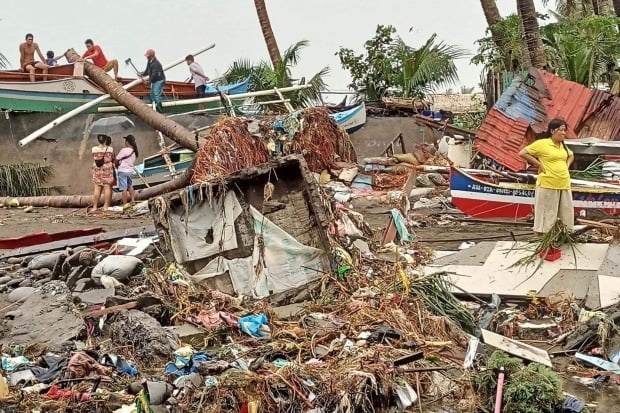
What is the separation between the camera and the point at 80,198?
634 inches

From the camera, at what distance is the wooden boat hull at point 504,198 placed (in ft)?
34.4

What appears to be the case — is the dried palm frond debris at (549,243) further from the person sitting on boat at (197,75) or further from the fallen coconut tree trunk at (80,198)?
the person sitting on boat at (197,75)

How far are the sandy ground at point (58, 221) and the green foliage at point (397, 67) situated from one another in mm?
9043

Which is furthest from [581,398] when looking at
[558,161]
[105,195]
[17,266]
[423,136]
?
[423,136]

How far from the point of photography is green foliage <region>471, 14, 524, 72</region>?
1631 centimetres

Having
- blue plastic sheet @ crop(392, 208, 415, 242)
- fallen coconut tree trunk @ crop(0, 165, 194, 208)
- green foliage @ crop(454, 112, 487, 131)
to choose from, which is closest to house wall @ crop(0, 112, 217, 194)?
fallen coconut tree trunk @ crop(0, 165, 194, 208)

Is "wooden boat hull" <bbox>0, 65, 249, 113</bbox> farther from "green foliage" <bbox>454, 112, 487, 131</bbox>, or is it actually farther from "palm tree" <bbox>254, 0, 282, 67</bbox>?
"green foliage" <bbox>454, 112, 487, 131</bbox>

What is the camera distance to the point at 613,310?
22.7 ft

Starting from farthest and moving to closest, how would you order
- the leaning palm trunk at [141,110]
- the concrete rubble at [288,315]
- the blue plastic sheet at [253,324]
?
the leaning palm trunk at [141,110] < the blue plastic sheet at [253,324] < the concrete rubble at [288,315]

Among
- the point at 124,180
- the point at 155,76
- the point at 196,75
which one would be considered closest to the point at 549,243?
the point at 124,180

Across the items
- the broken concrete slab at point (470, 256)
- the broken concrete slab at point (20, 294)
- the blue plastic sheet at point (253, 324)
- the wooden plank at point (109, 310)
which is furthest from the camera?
the broken concrete slab at point (470, 256)

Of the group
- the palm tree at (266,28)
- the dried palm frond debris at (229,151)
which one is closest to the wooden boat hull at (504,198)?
the dried palm frond debris at (229,151)

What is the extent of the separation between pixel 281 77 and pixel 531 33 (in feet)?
27.8

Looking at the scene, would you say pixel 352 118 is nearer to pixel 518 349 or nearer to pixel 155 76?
pixel 155 76
